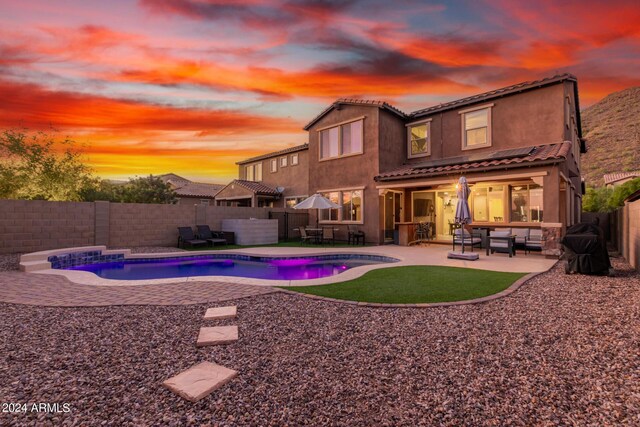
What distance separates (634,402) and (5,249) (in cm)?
1617

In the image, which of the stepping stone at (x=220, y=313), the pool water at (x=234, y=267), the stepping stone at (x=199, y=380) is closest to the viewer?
the stepping stone at (x=199, y=380)

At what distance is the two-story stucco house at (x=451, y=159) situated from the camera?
1181 cm

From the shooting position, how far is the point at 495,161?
11.9m

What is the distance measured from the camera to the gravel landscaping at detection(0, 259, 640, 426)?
2.29 m

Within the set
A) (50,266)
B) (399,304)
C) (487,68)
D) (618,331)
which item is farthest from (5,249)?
(487,68)

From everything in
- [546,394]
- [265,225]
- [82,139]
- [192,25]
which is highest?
[192,25]

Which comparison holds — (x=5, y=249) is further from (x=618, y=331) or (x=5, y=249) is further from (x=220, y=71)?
(x=618, y=331)

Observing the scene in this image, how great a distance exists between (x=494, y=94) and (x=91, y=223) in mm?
18764

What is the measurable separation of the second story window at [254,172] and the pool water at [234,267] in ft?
54.8

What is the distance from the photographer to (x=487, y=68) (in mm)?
14797

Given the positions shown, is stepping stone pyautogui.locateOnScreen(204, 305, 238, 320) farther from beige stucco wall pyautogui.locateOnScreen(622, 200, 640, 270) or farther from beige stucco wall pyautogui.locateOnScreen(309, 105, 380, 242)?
beige stucco wall pyautogui.locateOnScreen(309, 105, 380, 242)

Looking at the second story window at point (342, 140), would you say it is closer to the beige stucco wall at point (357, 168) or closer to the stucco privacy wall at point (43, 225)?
the beige stucco wall at point (357, 168)

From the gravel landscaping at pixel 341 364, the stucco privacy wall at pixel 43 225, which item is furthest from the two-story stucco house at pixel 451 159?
the stucco privacy wall at pixel 43 225

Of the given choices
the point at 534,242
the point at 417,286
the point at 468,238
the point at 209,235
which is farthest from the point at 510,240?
the point at 209,235
